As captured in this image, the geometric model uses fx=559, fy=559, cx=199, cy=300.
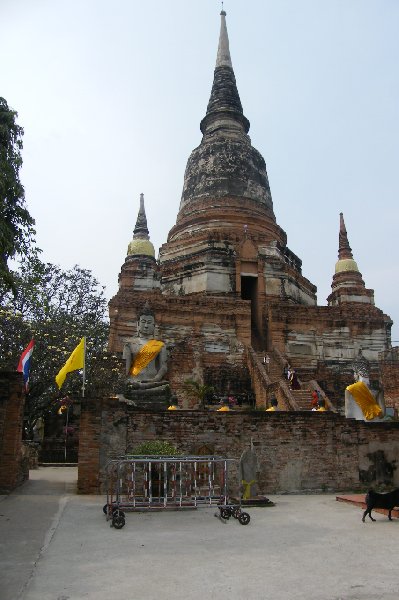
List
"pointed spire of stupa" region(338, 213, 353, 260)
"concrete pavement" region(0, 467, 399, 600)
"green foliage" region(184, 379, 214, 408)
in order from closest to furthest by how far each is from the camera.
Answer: "concrete pavement" region(0, 467, 399, 600) < "green foliage" region(184, 379, 214, 408) < "pointed spire of stupa" region(338, 213, 353, 260)

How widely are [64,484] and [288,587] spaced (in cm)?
939

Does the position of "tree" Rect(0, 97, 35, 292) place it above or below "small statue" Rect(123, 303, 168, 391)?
above

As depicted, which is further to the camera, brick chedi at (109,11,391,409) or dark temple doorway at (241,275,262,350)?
dark temple doorway at (241,275,262,350)

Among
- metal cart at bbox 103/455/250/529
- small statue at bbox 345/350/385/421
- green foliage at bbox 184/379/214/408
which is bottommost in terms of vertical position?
metal cart at bbox 103/455/250/529

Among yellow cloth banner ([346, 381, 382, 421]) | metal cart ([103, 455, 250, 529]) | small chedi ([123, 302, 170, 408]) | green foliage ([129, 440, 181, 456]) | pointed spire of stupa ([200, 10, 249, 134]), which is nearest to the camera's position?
metal cart ([103, 455, 250, 529])

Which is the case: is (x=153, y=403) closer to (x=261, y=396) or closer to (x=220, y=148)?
(x=261, y=396)

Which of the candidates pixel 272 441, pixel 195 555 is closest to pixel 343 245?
pixel 272 441

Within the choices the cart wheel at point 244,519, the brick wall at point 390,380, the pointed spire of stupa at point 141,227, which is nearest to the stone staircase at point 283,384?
the brick wall at point 390,380

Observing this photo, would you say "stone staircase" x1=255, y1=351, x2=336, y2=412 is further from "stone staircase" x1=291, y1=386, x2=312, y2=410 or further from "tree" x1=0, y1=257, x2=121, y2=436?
"tree" x1=0, y1=257, x2=121, y2=436

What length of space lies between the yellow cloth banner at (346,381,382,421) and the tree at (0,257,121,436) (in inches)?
389

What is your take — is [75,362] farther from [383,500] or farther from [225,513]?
[383,500]

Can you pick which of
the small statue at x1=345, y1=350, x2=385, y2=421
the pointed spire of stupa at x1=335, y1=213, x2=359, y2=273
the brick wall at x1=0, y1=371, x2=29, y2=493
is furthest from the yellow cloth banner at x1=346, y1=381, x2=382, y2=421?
the pointed spire of stupa at x1=335, y1=213, x2=359, y2=273

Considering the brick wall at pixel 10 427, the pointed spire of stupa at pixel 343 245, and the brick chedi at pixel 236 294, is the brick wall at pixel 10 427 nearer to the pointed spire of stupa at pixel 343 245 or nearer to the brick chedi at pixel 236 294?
the brick chedi at pixel 236 294

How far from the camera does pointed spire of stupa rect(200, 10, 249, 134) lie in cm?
3478
